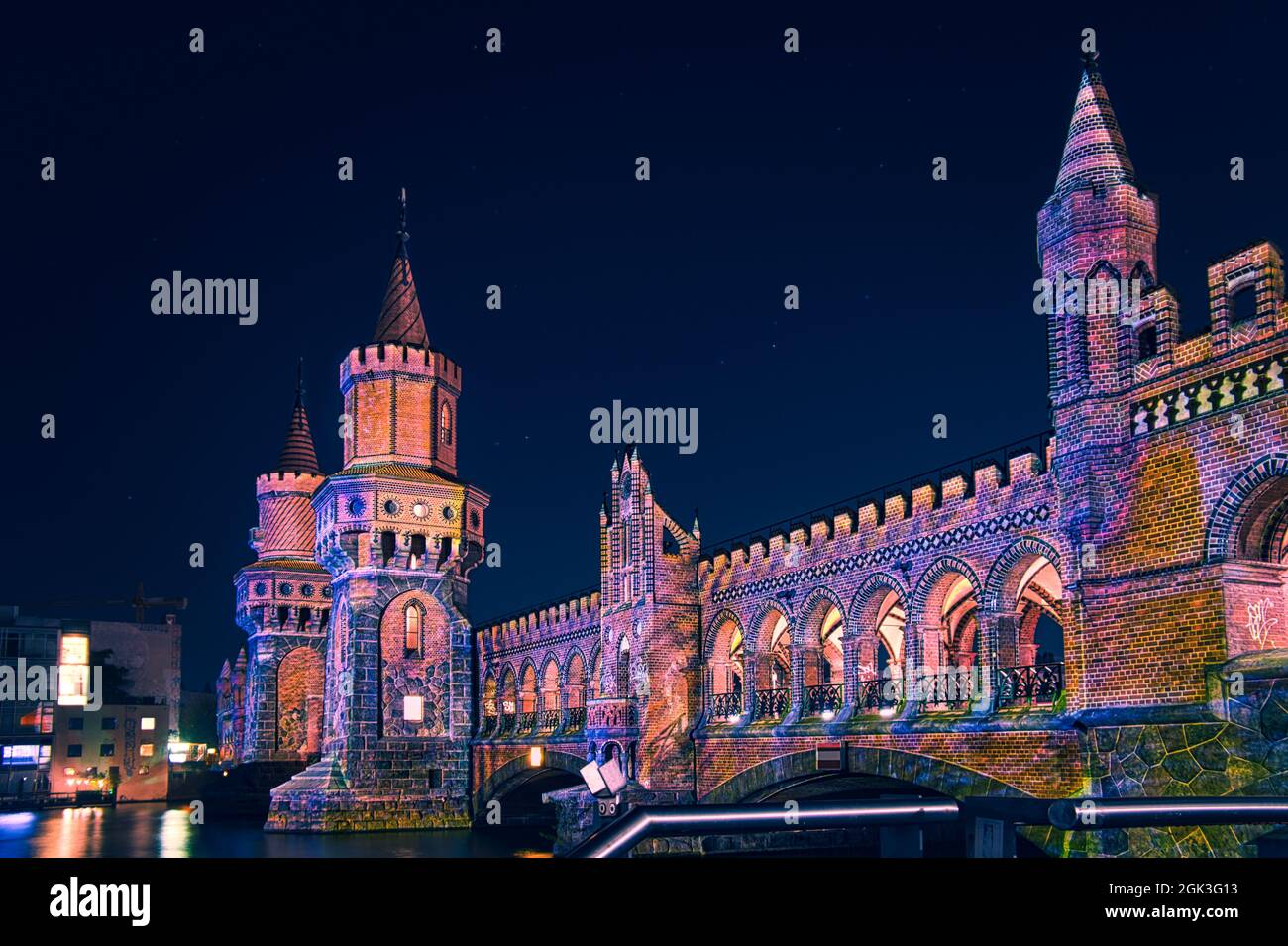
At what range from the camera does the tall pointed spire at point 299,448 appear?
6419 centimetres

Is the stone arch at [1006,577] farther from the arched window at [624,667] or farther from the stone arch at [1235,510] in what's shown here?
the arched window at [624,667]

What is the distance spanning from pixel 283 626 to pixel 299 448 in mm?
9992

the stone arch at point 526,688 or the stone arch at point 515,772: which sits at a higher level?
the stone arch at point 526,688

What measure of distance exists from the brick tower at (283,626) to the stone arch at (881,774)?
3315 cm

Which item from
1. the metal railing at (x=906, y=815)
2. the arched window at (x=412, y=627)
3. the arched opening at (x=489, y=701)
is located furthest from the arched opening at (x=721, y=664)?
the metal railing at (x=906, y=815)

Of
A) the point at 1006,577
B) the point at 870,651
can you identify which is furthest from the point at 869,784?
the point at 1006,577

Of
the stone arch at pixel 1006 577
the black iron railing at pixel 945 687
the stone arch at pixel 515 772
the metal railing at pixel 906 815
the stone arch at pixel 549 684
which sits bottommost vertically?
the stone arch at pixel 515 772

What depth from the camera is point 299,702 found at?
59.2m

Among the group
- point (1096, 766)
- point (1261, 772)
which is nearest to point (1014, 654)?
point (1096, 766)

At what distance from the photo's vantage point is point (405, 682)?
4481 centimetres

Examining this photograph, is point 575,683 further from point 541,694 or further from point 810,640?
point 810,640

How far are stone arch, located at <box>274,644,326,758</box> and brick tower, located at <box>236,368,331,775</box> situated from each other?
0.05 meters

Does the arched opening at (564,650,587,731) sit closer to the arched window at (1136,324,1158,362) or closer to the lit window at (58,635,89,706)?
the arched window at (1136,324,1158,362)

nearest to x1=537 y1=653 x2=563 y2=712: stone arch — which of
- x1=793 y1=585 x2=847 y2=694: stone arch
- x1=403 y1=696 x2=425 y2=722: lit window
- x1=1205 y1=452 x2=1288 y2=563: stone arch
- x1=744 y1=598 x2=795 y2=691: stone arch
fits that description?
x1=403 y1=696 x2=425 y2=722: lit window
